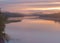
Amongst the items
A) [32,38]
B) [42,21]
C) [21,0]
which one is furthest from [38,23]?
[21,0]

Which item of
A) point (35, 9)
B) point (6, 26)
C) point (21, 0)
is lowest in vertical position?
point (6, 26)

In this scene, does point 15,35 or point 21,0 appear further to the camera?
point 21,0

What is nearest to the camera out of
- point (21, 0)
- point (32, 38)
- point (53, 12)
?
point (32, 38)

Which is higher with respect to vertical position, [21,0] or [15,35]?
[21,0]

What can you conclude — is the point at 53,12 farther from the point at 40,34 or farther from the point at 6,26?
the point at 6,26

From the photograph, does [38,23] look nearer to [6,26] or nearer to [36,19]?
[36,19]

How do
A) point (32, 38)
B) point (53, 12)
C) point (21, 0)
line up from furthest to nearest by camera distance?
1. point (21, 0)
2. point (53, 12)
3. point (32, 38)
